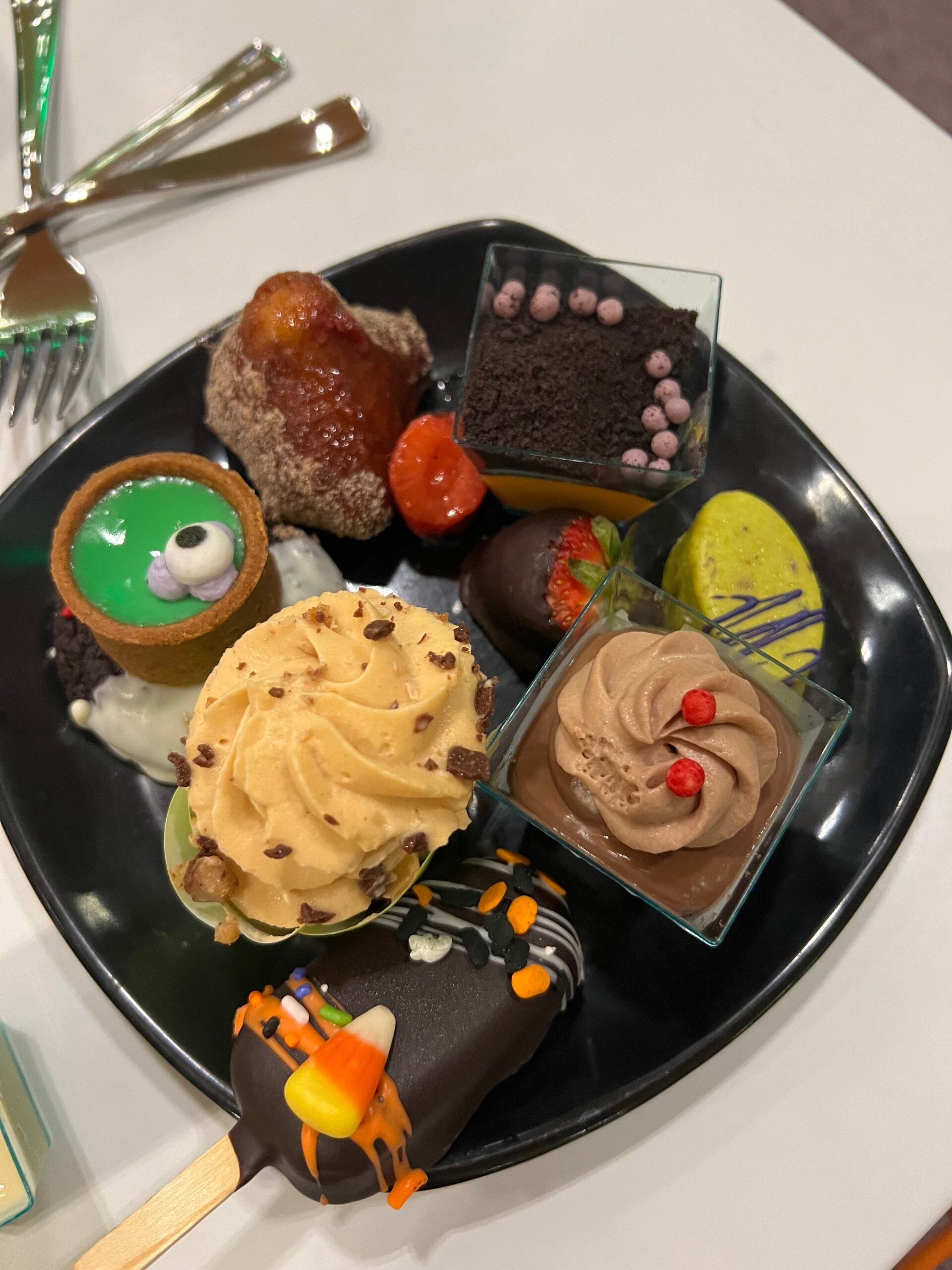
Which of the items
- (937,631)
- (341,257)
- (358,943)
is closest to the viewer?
(358,943)

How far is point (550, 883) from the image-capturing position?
1630 millimetres

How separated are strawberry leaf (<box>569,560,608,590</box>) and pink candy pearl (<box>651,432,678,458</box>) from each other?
28 centimetres

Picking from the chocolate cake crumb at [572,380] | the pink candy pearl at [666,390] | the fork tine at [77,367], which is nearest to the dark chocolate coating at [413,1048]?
the chocolate cake crumb at [572,380]

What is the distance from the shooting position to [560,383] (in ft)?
5.66

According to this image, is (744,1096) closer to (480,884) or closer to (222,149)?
(480,884)

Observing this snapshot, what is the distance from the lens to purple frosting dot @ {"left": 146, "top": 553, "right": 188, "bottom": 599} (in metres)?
1.64

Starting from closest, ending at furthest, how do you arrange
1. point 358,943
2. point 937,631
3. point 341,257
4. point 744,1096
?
point 358,943 < point 744,1096 < point 937,631 < point 341,257

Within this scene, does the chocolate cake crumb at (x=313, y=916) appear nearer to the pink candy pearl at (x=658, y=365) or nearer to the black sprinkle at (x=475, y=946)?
the black sprinkle at (x=475, y=946)

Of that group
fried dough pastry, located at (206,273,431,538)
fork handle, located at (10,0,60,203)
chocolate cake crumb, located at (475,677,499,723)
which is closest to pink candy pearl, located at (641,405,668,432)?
fried dough pastry, located at (206,273,431,538)

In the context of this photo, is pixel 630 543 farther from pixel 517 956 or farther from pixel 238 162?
pixel 238 162

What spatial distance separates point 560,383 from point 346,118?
1.22m

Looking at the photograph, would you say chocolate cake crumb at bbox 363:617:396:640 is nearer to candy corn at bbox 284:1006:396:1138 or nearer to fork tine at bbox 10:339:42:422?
candy corn at bbox 284:1006:396:1138

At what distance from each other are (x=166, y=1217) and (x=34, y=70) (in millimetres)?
2884

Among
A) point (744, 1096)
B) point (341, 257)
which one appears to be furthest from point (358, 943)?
point (341, 257)
